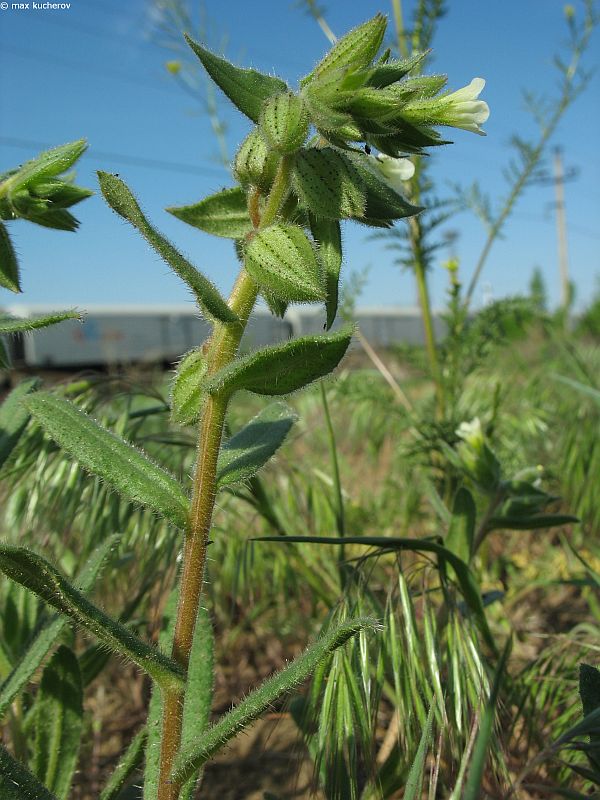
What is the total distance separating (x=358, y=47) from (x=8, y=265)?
1.62ft

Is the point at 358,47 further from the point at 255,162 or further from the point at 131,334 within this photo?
the point at 131,334

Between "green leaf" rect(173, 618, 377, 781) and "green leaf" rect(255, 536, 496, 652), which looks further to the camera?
"green leaf" rect(255, 536, 496, 652)

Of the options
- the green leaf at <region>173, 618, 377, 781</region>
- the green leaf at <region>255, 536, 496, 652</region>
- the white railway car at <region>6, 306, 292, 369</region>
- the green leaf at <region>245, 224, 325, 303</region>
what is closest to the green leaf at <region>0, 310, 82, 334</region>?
the green leaf at <region>245, 224, 325, 303</region>

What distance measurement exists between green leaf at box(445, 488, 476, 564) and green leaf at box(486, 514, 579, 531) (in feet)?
0.37

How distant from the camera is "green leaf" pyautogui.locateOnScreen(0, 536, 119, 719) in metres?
0.82

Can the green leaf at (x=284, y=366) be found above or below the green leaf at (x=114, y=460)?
above

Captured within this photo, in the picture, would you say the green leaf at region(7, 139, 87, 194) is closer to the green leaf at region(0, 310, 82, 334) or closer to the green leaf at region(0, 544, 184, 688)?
the green leaf at region(0, 310, 82, 334)

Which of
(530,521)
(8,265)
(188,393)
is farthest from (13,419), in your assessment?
(530,521)

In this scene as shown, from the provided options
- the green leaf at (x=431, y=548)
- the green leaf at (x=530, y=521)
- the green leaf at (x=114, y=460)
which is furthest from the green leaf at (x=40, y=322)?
the green leaf at (x=530, y=521)

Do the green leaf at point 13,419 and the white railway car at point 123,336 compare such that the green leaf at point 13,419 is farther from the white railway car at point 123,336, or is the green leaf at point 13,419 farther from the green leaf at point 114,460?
the white railway car at point 123,336

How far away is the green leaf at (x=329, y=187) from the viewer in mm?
716

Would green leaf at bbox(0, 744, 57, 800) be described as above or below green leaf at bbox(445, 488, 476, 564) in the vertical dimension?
below

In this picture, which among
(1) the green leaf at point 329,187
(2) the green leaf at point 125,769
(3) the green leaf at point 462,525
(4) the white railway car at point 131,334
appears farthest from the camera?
(4) the white railway car at point 131,334

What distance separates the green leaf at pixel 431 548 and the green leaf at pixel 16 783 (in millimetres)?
320
